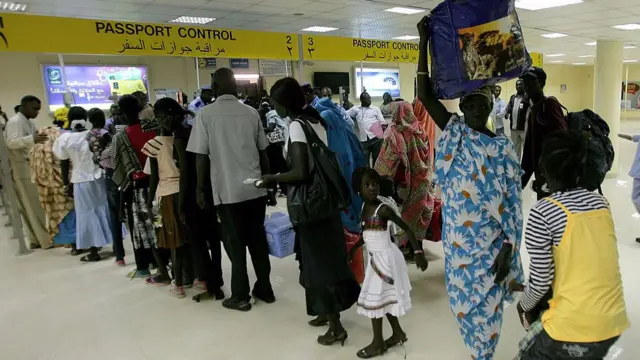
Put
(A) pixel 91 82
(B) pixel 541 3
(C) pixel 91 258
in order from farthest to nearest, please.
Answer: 1. (A) pixel 91 82
2. (B) pixel 541 3
3. (C) pixel 91 258

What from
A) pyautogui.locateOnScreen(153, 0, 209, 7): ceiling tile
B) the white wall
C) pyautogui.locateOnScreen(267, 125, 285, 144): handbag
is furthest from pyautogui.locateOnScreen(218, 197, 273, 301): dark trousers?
the white wall

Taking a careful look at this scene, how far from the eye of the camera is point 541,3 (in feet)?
22.3

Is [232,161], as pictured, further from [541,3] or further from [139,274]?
[541,3]

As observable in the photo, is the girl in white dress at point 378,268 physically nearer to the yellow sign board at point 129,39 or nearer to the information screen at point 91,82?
the yellow sign board at point 129,39

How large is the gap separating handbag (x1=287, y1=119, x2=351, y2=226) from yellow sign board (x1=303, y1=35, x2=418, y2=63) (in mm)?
4937

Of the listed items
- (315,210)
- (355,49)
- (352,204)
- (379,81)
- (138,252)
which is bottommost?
(138,252)

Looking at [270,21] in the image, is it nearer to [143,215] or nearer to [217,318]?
[143,215]

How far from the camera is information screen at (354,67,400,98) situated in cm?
1428

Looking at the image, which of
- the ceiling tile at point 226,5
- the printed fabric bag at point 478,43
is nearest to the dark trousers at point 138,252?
the printed fabric bag at point 478,43

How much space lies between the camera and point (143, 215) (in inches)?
146

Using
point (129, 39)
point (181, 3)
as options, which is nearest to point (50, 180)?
point (129, 39)

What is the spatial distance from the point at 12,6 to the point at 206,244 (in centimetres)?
529

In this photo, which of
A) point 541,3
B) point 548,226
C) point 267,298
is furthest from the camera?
point 541,3

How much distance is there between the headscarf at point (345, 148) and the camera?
2916 millimetres
